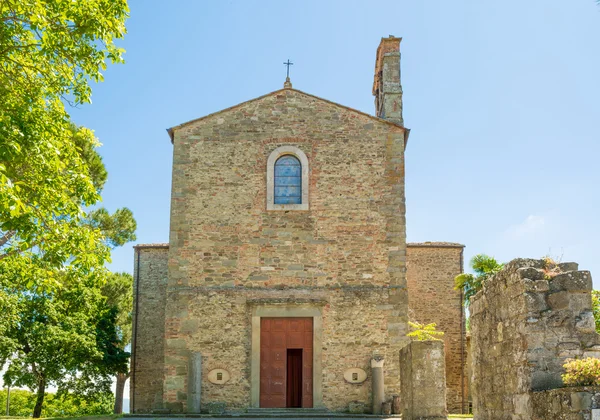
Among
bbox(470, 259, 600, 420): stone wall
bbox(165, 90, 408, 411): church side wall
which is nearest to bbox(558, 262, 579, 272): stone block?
bbox(470, 259, 600, 420): stone wall

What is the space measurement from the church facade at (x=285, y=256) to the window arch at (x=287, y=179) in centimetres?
3

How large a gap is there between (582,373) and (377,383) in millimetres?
10984

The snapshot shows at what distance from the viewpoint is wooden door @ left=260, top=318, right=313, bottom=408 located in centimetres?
1703

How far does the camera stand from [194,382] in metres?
16.8

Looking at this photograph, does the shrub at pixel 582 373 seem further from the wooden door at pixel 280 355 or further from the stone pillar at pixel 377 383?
the wooden door at pixel 280 355

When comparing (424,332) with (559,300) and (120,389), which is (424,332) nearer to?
(559,300)

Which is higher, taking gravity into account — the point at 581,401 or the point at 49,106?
the point at 49,106

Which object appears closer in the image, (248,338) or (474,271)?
(248,338)

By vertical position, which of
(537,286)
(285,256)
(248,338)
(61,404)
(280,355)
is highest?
(285,256)

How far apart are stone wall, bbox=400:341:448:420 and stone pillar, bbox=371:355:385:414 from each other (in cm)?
575

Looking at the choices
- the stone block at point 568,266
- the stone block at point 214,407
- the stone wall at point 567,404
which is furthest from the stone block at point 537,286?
the stone block at point 214,407

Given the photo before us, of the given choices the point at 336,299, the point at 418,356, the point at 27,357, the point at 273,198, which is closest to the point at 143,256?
the point at 27,357

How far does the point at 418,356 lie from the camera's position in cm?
1078

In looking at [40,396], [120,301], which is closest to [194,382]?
[40,396]
